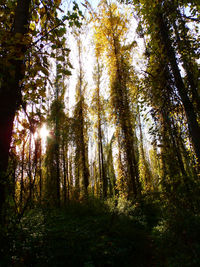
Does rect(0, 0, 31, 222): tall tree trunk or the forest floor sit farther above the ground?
rect(0, 0, 31, 222): tall tree trunk

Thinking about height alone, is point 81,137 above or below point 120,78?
below

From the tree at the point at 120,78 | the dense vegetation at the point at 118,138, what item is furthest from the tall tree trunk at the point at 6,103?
the tree at the point at 120,78

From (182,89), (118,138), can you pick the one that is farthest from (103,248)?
(118,138)

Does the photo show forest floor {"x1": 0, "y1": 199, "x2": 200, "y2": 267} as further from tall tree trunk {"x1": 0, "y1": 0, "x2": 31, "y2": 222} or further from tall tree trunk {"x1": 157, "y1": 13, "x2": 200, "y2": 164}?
tall tree trunk {"x1": 157, "y1": 13, "x2": 200, "y2": 164}

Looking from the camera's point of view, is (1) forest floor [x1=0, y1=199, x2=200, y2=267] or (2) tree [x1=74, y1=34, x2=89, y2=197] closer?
(1) forest floor [x1=0, y1=199, x2=200, y2=267]

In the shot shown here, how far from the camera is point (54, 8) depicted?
2.09 m

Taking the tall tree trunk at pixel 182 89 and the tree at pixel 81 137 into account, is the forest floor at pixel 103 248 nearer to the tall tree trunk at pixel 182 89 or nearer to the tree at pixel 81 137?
the tall tree trunk at pixel 182 89

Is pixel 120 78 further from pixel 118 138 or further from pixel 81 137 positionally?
pixel 81 137

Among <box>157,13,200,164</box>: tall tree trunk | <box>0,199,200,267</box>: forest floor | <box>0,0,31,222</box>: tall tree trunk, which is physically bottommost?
<box>0,199,200,267</box>: forest floor

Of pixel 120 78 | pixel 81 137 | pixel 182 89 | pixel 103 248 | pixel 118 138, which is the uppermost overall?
pixel 120 78

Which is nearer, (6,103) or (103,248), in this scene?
(6,103)

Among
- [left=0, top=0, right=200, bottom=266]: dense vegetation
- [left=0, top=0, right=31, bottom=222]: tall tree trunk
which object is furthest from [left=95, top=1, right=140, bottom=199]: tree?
[left=0, top=0, right=31, bottom=222]: tall tree trunk

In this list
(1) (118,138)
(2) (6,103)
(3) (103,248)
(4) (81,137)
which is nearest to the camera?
(2) (6,103)

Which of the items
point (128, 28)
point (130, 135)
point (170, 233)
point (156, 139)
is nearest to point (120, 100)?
point (130, 135)
